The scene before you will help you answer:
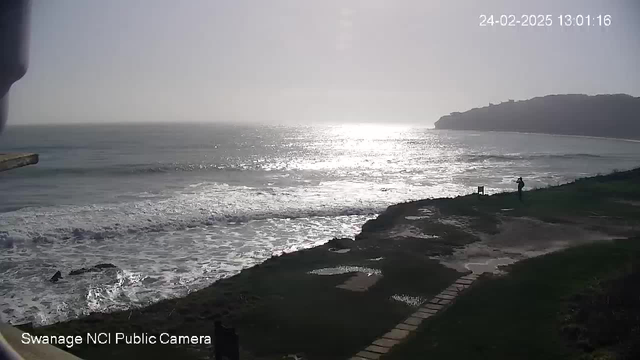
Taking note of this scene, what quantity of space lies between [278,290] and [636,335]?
630 centimetres

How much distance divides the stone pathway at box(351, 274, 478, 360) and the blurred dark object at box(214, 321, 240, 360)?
6.00 ft

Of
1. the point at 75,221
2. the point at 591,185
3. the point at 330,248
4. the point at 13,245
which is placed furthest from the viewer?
the point at 591,185

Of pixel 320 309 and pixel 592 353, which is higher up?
pixel 592 353

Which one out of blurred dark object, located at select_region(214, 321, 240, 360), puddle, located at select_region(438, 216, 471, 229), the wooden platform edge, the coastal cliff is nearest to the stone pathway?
blurred dark object, located at select_region(214, 321, 240, 360)

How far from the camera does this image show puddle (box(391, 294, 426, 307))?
27.0 feet

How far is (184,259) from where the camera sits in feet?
44.9

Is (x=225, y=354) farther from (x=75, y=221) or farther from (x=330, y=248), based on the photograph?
(x=75, y=221)

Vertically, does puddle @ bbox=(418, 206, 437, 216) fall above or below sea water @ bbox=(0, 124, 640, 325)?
above

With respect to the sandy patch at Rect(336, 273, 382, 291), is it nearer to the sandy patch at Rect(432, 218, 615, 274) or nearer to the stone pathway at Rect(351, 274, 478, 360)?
the stone pathway at Rect(351, 274, 478, 360)

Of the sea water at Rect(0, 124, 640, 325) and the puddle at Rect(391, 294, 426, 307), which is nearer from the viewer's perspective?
the puddle at Rect(391, 294, 426, 307)

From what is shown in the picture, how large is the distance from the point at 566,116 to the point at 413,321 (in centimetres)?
12531

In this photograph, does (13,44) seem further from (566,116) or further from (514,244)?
(566,116)

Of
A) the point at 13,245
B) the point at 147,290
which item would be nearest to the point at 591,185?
the point at 147,290

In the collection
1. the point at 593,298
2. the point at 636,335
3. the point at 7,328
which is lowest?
the point at 593,298
